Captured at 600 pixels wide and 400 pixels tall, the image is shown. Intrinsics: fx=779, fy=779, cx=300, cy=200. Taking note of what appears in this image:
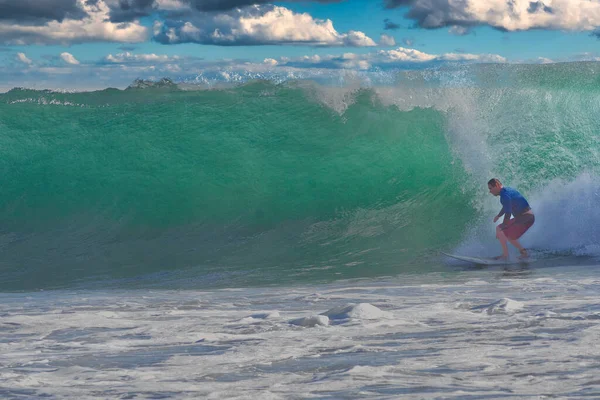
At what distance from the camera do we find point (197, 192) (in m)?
12.7

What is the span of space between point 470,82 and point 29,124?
8.66 metres

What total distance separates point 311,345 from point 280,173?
886 cm

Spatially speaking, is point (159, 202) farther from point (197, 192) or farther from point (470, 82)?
point (470, 82)

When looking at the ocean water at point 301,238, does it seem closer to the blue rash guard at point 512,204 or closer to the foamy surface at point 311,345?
the foamy surface at point 311,345

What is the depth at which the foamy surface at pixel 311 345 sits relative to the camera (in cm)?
366

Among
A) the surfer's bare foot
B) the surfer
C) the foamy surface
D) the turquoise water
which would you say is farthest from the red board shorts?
the foamy surface

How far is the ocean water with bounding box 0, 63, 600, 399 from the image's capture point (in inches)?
159

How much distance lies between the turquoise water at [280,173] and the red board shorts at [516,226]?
0.58m

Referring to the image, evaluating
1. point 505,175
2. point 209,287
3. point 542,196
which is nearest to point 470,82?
point 505,175

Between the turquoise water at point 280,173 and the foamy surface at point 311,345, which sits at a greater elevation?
the turquoise water at point 280,173

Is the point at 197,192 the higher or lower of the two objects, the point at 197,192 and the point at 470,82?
the lower

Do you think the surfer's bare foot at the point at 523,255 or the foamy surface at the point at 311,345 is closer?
the foamy surface at the point at 311,345

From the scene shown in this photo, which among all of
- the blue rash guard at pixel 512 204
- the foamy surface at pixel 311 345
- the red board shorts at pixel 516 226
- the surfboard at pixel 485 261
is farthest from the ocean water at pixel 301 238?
the blue rash guard at pixel 512 204

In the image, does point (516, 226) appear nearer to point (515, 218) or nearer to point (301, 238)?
point (515, 218)
